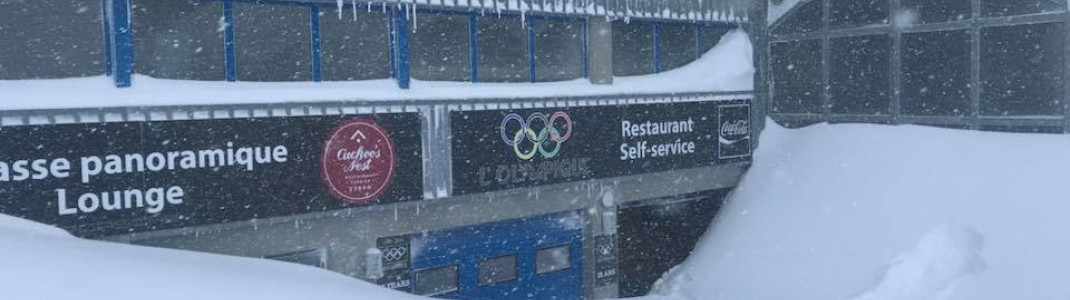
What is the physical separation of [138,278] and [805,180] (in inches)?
457

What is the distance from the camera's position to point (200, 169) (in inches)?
380

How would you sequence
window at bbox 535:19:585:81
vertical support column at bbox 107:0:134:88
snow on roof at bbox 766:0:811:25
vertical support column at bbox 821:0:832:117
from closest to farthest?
vertical support column at bbox 107:0:134:88 → window at bbox 535:19:585:81 → vertical support column at bbox 821:0:832:117 → snow on roof at bbox 766:0:811:25

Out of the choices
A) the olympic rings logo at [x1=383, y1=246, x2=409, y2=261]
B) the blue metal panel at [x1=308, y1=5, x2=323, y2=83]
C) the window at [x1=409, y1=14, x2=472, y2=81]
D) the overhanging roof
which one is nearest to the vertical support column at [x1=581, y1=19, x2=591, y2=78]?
the overhanging roof

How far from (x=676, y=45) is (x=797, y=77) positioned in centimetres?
306

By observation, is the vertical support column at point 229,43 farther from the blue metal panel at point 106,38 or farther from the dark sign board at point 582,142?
the dark sign board at point 582,142

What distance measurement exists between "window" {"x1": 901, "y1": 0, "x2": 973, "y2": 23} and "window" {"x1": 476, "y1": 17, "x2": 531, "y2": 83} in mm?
6847

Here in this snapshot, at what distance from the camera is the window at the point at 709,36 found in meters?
16.1

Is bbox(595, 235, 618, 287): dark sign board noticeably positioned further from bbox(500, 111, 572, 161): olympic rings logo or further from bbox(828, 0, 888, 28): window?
bbox(828, 0, 888, 28): window

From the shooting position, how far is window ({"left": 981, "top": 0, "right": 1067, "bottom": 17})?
46.3 ft

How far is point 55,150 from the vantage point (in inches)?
340

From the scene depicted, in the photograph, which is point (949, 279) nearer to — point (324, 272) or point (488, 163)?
point (488, 163)

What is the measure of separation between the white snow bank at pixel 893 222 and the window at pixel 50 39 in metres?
8.92

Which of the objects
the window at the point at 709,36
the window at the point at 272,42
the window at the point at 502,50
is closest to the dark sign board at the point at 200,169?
the window at the point at 272,42

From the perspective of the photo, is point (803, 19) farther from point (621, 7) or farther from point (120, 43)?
point (120, 43)
